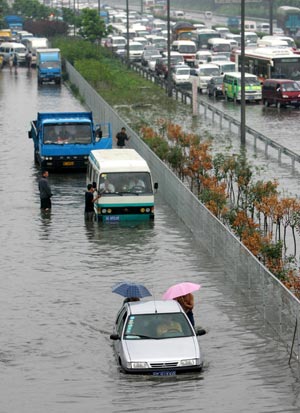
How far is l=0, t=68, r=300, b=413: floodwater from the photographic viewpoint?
788 inches

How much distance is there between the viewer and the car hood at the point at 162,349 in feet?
67.3

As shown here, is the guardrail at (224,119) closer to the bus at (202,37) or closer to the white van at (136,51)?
the white van at (136,51)

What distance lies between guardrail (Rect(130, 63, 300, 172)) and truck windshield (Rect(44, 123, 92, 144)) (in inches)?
251

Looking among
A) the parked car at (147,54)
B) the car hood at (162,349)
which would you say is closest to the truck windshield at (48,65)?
the parked car at (147,54)

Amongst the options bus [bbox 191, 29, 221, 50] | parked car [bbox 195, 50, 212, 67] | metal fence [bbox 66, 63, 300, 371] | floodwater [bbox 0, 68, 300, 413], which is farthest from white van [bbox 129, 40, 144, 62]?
floodwater [bbox 0, 68, 300, 413]

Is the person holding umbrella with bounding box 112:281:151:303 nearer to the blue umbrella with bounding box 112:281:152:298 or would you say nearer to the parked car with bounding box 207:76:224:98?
the blue umbrella with bounding box 112:281:152:298

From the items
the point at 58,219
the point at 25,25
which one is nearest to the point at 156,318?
the point at 58,219

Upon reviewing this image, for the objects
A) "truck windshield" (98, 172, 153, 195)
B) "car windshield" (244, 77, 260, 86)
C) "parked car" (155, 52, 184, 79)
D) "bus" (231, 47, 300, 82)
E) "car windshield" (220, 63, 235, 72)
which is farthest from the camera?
"parked car" (155, 52, 184, 79)

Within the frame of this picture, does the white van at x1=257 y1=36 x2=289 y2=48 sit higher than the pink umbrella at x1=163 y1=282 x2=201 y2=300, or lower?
higher

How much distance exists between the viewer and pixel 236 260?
2741 cm

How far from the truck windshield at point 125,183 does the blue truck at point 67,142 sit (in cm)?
917

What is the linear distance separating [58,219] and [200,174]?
4697 millimetres

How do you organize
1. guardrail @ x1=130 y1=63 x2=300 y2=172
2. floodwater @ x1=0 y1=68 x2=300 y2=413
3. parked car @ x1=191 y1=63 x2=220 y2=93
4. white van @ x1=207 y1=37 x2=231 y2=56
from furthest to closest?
white van @ x1=207 y1=37 x2=231 y2=56 < parked car @ x1=191 y1=63 x2=220 y2=93 < guardrail @ x1=130 y1=63 x2=300 y2=172 < floodwater @ x1=0 y1=68 x2=300 y2=413

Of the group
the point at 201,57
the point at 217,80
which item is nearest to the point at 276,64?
the point at 217,80
